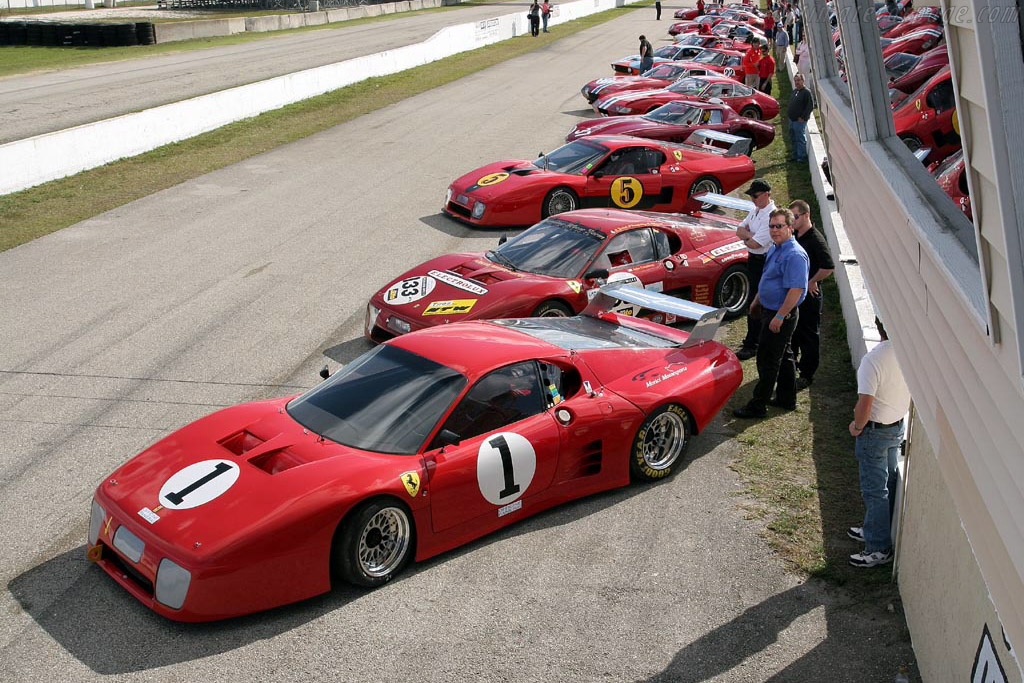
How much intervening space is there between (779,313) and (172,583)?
16.7ft

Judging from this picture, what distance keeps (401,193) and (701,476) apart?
1074 centimetres

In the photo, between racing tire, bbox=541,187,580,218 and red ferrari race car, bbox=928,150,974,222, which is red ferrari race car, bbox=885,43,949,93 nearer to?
racing tire, bbox=541,187,580,218

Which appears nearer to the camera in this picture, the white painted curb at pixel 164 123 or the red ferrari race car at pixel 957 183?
the red ferrari race car at pixel 957 183

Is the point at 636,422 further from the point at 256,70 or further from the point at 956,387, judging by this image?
the point at 256,70

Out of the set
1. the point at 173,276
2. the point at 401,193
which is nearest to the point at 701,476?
the point at 173,276

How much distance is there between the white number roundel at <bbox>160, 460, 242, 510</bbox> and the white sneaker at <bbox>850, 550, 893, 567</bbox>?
12.3 feet

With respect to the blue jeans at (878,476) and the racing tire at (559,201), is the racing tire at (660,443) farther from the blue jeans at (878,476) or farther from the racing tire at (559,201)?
the racing tire at (559,201)

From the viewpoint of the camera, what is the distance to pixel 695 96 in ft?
73.1

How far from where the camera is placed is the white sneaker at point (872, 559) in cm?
637

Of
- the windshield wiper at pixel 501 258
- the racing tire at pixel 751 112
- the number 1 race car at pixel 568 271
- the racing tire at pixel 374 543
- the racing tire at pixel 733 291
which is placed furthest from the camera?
the racing tire at pixel 751 112

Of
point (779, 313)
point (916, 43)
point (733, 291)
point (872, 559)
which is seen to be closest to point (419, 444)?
point (872, 559)

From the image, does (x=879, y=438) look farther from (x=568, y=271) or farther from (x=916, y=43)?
(x=916, y=43)

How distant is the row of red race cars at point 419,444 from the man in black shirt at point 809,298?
47.6 inches

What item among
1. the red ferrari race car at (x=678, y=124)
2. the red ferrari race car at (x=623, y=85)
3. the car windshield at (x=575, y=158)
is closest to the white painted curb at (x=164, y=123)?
the red ferrari race car at (x=623, y=85)
